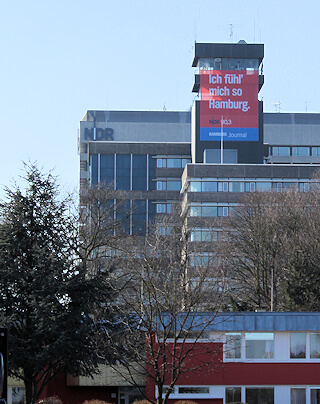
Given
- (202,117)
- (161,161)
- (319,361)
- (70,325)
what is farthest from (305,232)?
(161,161)

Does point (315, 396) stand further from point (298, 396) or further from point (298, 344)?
point (298, 344)

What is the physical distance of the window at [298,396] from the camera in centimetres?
3738

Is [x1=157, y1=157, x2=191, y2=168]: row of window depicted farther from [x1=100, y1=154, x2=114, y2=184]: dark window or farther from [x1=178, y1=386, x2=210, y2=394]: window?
[x1=178, y1=386, x2=210, y2=394]: window

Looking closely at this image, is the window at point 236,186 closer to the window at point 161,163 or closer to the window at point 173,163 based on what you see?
the window at point 173,163

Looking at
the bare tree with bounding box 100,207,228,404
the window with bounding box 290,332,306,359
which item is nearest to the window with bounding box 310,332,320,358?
the window with bounding box 290,332,306,359

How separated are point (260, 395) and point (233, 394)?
1.19 m

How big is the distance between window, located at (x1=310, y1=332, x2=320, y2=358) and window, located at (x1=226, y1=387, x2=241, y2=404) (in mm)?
3601

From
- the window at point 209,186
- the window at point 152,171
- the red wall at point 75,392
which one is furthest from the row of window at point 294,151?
the red wall at point 75,392

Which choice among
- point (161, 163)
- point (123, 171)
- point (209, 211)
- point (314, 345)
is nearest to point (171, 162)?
point (161, 163)

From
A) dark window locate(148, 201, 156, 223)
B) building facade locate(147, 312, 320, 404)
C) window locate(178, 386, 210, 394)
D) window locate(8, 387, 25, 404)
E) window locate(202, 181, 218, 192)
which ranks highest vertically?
dark window locate(148, 201, 156, 223)

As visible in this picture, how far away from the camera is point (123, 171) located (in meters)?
138

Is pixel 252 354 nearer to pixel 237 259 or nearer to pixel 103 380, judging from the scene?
pixel 103 380

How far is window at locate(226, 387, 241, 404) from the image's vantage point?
37188 millimetres

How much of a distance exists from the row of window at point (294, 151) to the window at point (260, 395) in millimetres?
107900
